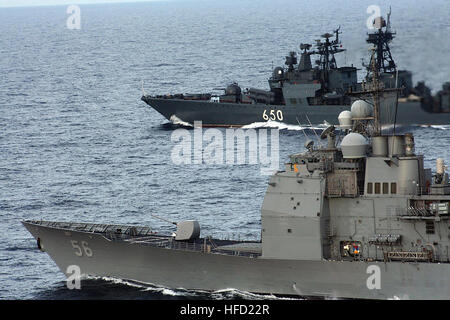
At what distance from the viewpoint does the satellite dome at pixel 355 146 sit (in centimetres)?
4528

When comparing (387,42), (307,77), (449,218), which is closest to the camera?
(449,218)

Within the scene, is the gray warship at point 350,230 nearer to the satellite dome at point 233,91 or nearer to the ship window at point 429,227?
the ship window at point 429,227

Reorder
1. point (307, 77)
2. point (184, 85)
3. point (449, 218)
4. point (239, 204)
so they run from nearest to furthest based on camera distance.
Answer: point (449, 218)
point (239, 204)
point (307, 77)
point (184, 85)

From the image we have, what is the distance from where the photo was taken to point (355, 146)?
148 ft

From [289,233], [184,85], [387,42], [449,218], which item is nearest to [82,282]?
[289,233]

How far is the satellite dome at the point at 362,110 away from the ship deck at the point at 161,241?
7.85 meters

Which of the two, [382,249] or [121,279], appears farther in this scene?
[121,279]

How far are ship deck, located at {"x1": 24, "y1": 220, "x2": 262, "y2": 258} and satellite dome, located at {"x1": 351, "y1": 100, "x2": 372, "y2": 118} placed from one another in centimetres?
785

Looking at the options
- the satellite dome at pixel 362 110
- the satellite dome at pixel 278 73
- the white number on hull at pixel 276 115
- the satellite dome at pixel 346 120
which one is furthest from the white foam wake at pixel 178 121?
the satellite dome at pixel 362 110

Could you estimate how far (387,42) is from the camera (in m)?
90.8

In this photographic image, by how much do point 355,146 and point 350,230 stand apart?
12.6ft

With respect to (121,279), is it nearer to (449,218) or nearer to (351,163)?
(351,163)

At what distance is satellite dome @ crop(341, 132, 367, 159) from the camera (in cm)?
4528
